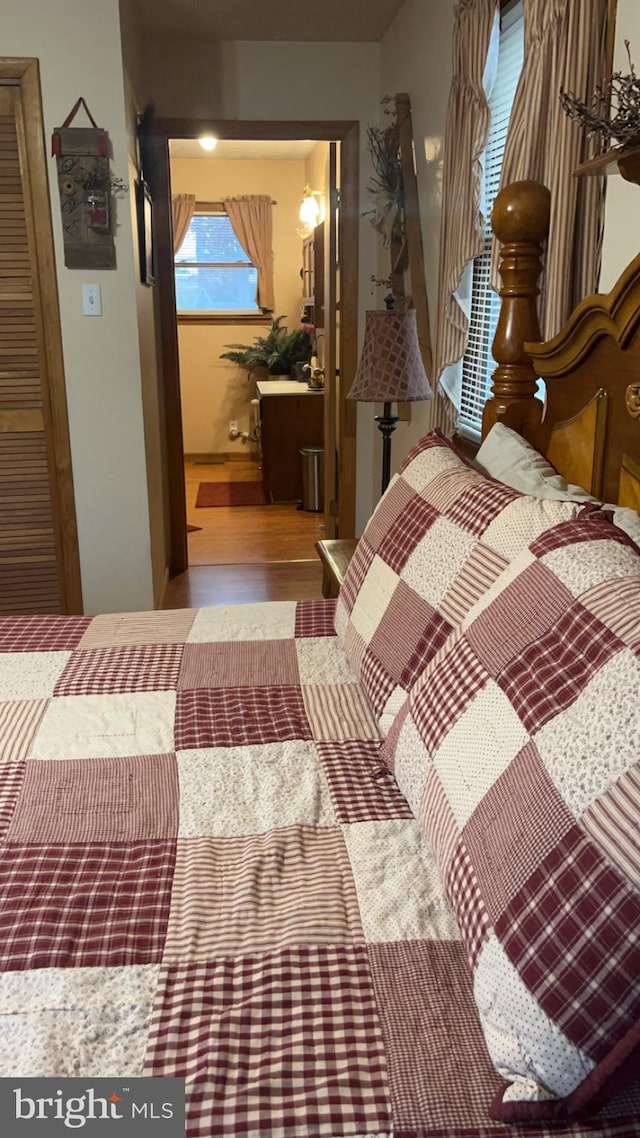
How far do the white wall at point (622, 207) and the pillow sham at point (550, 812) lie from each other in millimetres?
761

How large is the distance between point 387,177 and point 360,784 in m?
2.99

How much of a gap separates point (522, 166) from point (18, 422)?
2.00 m

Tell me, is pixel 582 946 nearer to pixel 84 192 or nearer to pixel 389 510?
pixel 389 510

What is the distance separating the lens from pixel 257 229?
7.21 metres

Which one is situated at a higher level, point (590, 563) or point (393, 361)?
point (393, 361)

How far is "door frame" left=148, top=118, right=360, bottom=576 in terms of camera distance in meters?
3.88

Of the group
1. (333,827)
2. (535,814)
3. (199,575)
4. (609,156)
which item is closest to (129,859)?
(333,827)

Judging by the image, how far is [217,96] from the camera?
3857mm

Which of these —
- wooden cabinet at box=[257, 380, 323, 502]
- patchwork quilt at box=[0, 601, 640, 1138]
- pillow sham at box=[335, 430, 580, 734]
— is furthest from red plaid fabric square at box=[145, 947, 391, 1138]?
wooden cabinet at box=[257, 380, 323, 502]

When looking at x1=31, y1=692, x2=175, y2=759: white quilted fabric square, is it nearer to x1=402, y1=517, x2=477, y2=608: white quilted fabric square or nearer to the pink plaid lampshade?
x1=402, y1=517, x2=477, y2=608: white quilted fabric square

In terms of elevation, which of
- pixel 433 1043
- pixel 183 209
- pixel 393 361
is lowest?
pixel 433 1043

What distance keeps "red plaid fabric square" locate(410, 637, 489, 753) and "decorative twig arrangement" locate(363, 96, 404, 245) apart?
108 inches

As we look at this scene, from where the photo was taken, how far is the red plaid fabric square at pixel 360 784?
A: 3.89ft

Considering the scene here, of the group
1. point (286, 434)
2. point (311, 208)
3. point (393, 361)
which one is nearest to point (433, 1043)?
point (393, 361)
